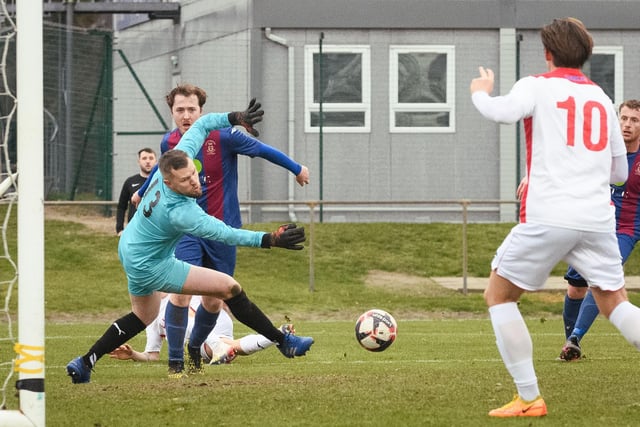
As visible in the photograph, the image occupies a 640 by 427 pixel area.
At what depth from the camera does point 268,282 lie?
1883 centimetres

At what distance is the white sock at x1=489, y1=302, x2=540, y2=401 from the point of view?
6.47 m

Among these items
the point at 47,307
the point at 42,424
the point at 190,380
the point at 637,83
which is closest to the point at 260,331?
the point at 190,380

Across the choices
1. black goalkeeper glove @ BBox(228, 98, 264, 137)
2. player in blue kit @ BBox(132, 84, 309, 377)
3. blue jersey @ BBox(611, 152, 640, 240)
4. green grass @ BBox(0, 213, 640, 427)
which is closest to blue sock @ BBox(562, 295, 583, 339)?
green grass @ BBox(0, 213, 640, 427)

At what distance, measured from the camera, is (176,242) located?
Answer: 8.29 metres

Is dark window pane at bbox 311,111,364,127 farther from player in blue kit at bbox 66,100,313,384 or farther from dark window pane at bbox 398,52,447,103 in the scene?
player in blue kit at bbox 66,100,313,384

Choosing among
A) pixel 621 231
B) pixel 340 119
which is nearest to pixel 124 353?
pixel 621 231

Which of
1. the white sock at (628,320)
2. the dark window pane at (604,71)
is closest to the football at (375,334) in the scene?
the white sock at (628,320)

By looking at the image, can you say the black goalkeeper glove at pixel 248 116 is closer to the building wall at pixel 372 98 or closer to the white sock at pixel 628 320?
the white sock at pixel 628 320

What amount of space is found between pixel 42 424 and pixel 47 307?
37.4 feet

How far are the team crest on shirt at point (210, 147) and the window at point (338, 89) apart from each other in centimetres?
1364

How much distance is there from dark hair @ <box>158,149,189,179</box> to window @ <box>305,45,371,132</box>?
1534cm

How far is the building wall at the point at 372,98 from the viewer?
2297cm

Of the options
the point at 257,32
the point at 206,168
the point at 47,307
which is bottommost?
the point at 47,307

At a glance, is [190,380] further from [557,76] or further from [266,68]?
[266,68]
